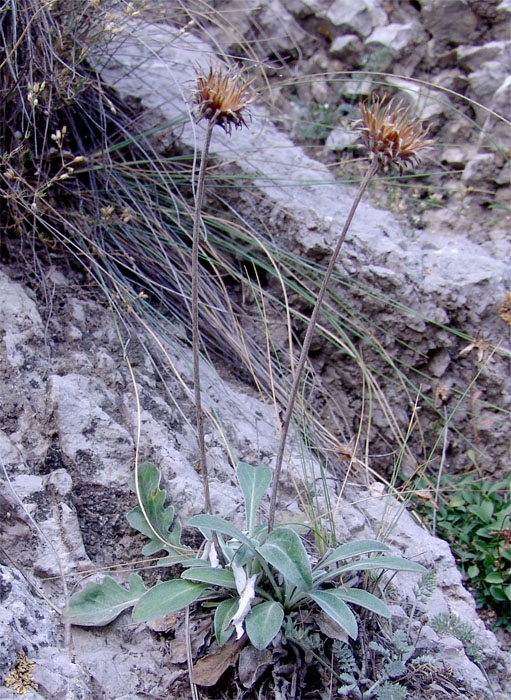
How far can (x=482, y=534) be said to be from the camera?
2.36 m

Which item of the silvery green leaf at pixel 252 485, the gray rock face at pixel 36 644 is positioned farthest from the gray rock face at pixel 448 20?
the gray rock face at pixel 36 644

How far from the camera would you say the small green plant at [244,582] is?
1.52 metres

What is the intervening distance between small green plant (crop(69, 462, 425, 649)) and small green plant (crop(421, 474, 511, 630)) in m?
0.79

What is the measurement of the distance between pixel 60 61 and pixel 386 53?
183 centimetres

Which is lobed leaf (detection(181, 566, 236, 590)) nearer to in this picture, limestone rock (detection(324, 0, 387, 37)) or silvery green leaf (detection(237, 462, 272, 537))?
silvery green leaf (detection(237, 462, 272, 537))

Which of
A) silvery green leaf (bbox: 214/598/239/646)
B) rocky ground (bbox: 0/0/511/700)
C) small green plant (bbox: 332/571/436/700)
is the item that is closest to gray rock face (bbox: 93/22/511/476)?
rocky ground (bbox: 0/0/511/700)

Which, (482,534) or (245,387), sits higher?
(245,387)

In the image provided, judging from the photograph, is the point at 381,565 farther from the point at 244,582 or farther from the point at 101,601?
the point at 101,601

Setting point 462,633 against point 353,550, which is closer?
point 353,550

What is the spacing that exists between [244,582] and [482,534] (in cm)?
111

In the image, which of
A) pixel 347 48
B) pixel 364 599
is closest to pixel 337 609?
pixel 364 599

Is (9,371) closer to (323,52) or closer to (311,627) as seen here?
(311,627)

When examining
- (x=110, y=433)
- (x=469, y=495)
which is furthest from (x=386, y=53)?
(x=110, y=433)

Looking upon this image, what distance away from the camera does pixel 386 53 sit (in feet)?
11.3
